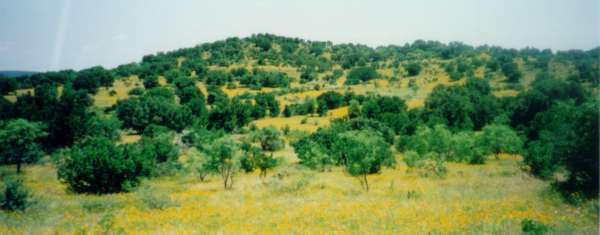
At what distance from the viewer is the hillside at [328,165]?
13727 millimetres

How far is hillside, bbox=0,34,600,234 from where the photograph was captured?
1373 centimetres

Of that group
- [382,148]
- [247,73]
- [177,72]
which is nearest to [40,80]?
[177,72]

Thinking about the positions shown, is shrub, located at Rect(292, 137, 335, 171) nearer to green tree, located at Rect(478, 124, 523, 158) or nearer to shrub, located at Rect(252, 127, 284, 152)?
shrub, located at Rect(252, 127, 284, 152)

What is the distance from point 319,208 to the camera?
52.1 feet

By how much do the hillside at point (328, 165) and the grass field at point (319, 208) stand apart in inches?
3.4

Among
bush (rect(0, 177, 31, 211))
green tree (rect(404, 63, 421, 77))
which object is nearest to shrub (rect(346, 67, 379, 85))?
green tree (rect(404, 63, 421, 77))

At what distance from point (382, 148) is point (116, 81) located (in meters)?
87.2

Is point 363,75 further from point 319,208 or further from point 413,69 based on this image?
point 319,208

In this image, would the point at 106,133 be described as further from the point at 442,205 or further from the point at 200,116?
the point at 442,205

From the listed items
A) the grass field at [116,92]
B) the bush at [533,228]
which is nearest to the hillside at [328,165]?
the bush at [533,228]

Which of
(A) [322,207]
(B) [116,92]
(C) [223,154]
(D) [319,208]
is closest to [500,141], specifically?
(A) [322,207]

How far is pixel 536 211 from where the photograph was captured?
13.6m

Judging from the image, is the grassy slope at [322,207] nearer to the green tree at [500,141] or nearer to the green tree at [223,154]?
the green tree at [223,154]

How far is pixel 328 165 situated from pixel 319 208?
15.3m
